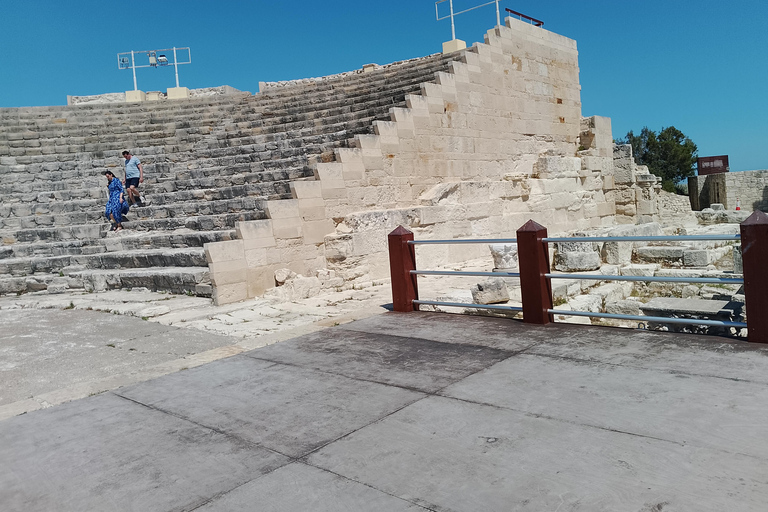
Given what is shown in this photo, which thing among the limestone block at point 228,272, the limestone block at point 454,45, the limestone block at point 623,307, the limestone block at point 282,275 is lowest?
the limestone block at point 623,307

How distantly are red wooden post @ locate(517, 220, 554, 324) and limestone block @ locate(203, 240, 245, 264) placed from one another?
4250 mm

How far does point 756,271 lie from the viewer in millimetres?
4602

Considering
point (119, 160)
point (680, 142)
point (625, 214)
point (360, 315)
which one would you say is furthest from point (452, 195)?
point (680, 142)

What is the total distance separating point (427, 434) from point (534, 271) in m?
2.92

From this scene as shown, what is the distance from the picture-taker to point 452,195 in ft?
38.5

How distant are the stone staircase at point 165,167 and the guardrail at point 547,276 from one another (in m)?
3.02

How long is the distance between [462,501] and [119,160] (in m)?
14.4

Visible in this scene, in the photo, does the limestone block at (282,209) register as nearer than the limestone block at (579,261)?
Yes

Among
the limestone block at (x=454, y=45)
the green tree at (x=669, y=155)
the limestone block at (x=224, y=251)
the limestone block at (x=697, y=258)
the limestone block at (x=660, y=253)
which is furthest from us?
the green tree at (x=669, y=155)

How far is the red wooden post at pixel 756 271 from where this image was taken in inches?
179

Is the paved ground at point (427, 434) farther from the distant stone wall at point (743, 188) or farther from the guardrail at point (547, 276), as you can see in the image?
the distant stone wall at point (743, 188)

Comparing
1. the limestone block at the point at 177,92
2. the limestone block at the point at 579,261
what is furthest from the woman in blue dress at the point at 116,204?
the limestone block at the point at 177,92

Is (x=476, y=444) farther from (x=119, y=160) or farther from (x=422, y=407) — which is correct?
(x=119, y=160)

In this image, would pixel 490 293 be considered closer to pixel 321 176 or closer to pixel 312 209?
pixel 312 209
